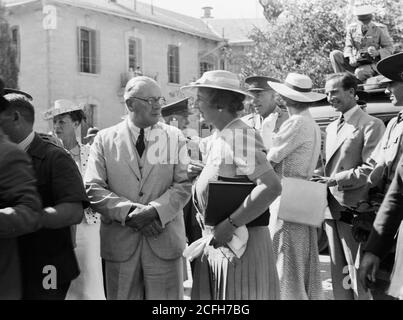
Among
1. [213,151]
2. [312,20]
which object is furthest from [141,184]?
[312,20]

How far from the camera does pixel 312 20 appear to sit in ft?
58.2

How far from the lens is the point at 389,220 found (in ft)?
9.07

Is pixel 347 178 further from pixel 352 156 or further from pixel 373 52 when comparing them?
pixel 373 52

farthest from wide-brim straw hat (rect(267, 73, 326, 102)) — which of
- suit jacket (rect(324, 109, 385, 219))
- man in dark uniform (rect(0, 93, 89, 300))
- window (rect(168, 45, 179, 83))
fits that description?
window (rect(168, 45, 179, 83))

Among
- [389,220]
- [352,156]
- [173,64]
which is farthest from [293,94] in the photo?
[173,64]

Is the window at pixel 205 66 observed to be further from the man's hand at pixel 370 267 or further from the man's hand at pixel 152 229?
the man's hand at pixel 370 267

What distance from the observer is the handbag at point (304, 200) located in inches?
174

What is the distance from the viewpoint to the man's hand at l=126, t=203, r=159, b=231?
385cm
